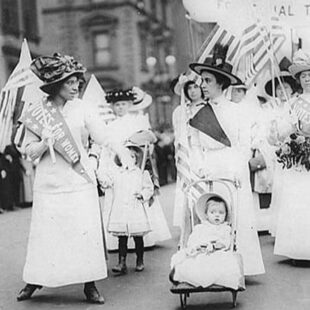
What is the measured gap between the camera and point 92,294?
19.6ft

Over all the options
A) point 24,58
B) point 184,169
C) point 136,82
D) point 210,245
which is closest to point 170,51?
point 136,82

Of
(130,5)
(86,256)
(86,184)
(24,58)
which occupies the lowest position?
(86,256)

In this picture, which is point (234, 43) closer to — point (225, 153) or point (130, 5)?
Result: point (225, 153)

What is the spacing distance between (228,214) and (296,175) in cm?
162

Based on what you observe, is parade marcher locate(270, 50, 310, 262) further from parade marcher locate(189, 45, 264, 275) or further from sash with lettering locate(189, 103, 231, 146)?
sash with lettering locate(189, 103, 231, 146)

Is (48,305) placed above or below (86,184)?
below

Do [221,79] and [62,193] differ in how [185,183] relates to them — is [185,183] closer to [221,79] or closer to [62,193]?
[221,79]

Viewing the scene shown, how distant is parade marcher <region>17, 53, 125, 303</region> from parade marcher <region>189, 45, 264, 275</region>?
0.91 meters

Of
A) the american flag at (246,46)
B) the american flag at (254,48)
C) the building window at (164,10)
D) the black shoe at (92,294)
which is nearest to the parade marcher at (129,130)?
the american flag at (246,46)

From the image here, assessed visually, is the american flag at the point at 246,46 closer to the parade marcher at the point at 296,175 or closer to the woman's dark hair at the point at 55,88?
the parade marcher at the point at 296,175

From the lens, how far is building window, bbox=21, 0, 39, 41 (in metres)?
12.5

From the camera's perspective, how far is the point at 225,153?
6.32 m

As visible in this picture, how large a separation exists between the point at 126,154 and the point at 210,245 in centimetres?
206

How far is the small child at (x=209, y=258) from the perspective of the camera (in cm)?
541
